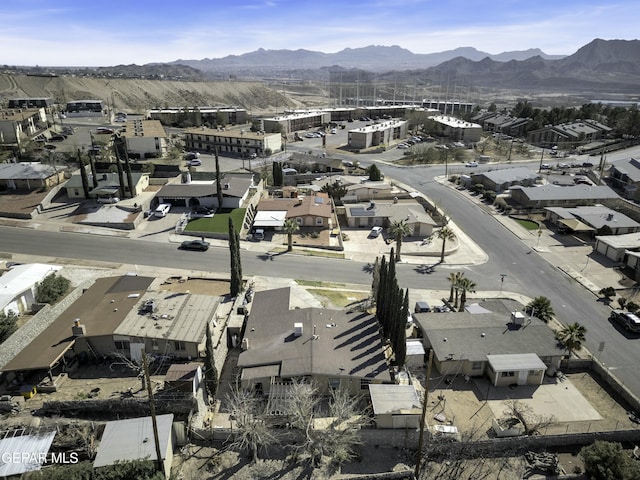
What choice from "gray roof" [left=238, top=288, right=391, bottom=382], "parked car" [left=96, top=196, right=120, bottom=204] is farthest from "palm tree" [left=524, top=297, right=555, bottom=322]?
"parked car" [left=96, top=196, right=120, bottom=204]

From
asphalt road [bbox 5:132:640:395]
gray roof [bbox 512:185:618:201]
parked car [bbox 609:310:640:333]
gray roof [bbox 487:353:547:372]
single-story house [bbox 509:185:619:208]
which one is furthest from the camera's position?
gray roof [bbox 512:185:618:201]

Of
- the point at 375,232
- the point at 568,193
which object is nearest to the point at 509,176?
the point at 568,193

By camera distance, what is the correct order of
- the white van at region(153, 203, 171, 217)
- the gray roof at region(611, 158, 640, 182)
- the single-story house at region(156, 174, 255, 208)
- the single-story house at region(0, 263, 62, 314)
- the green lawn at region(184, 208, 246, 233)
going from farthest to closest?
the gray roof at region(611, 158, 640, 182) < the single-story house at region(156, 174, 255, 208) < the white van at region(153, 203, 171, 217) < the green lawn at region(184, 208, 246, 233) < the single-story house at region(0, 263, 62, 314)

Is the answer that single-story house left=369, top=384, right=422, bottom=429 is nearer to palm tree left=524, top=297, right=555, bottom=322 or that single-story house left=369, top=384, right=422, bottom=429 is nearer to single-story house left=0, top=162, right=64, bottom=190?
palm tree left=524, top=297, right=555, bottom=322

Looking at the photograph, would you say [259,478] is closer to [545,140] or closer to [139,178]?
[139,178]

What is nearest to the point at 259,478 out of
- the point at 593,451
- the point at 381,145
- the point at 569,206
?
the point at 593,451
